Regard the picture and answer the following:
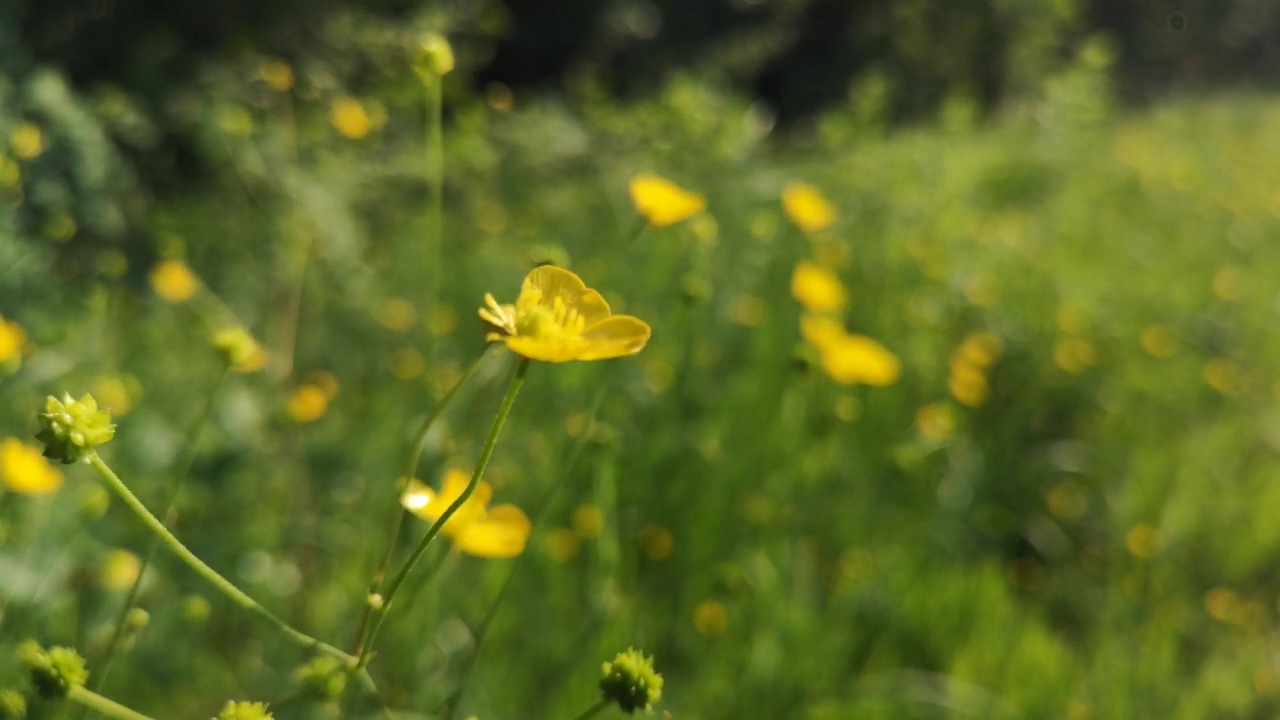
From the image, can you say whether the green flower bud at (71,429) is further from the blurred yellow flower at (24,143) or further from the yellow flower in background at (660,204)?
the blurred yellow flower at (24,143)

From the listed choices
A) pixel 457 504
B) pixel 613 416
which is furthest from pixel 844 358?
pixel 457 504

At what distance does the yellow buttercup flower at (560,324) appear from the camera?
1.62 ft

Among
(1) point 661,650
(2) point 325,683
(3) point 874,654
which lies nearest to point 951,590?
(3) point 874,654

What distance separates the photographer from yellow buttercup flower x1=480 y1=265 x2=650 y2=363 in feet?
1.62

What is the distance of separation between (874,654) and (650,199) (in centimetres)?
82

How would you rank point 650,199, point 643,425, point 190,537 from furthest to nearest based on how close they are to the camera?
1. point 643,425
2. point 190,537
3. point 650,199

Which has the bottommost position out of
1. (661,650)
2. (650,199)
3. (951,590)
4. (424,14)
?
(951,590)

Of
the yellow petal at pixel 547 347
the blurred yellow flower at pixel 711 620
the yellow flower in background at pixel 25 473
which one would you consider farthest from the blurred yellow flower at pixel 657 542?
the yellow petal at pixel 547 347

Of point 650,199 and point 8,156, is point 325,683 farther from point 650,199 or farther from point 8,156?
point 8,156

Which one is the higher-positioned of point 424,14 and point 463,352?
point 424,14

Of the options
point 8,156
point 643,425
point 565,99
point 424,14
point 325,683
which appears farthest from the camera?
point 565,99

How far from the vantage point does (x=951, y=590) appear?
5.02 ft

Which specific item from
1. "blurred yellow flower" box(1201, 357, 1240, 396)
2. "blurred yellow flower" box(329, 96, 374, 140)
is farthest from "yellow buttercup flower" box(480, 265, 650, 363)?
"blurred yellow flower" box(1201, 357, 1240, 396)

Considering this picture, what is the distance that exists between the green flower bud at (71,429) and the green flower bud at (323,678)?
182 millimetres
